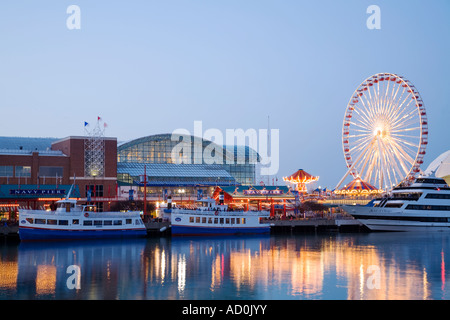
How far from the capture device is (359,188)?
12138 centimetres

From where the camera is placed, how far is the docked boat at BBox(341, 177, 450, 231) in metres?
93.9

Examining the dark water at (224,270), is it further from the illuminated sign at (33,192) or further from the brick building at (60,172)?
the brick building at (60,172)

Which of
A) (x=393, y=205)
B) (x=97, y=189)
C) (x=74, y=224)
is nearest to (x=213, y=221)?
(x=74, y=224)

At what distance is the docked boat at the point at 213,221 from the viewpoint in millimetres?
82750

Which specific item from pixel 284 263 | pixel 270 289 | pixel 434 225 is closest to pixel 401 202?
pixel 434 225

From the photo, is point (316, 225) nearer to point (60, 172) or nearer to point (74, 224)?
point (74, 224)

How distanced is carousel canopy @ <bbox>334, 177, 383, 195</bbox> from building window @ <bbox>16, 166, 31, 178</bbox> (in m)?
63.3

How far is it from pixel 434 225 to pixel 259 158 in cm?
5614

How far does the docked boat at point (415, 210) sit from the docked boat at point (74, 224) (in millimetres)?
39439

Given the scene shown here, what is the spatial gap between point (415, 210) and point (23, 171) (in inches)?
2558

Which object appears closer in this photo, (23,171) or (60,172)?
(23,171)

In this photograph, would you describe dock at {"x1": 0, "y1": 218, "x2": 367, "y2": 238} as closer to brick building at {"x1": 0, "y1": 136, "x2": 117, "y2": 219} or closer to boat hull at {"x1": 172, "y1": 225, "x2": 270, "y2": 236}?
boat hull at {"x1": 172, "y1": 225, "x2": 270, "y2": 236}
